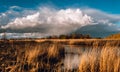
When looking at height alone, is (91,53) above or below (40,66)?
above

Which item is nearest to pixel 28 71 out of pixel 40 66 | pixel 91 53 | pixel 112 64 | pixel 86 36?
pixel 40 66

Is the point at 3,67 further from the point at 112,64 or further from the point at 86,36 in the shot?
the point at 86,36

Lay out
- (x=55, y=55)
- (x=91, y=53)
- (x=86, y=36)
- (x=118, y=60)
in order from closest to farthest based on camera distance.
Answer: (x=118, y=60), (x=91, y=53), (x=55, y=55), (x=86, y=36)

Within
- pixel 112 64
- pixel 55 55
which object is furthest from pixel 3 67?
pixel 55 55

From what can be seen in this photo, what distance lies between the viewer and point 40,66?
424 inches

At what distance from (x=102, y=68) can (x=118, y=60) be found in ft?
2.17

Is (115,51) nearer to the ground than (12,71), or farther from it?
farther from it

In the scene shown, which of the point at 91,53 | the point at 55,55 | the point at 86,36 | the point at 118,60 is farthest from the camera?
the point at 86,36

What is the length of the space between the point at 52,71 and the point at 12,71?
71.4 inches

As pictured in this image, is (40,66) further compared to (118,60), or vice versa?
(40,66)

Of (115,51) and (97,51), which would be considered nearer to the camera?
(115,51)

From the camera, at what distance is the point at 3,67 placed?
385 inches

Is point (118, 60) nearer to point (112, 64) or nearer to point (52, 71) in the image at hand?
point (112, 64)

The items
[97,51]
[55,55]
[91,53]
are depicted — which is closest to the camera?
[91,53]
